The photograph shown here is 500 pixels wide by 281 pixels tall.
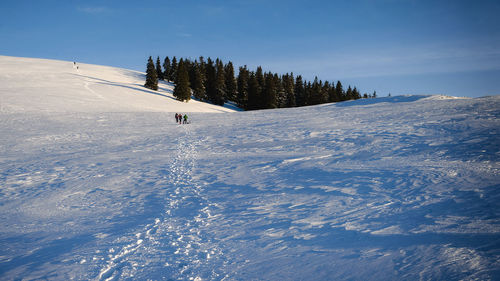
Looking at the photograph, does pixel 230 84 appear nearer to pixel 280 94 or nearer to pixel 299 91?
pixel 280 94

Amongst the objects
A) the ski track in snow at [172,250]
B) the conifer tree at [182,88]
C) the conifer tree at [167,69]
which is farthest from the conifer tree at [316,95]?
the ski track in snow at [172,250]

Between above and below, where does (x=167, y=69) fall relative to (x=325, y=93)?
above

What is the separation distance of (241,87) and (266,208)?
68.2m

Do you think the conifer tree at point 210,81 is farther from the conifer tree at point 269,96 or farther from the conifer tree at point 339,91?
the conifer tree at point 339,91


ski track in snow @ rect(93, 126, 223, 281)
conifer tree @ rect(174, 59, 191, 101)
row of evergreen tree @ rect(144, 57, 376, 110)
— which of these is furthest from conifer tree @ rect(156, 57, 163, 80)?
ski track in snow @ rect(93, 126, 223, 281)

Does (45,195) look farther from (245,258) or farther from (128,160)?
(245,258)

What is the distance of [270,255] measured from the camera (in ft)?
17.1

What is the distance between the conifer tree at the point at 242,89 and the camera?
72.1 meters

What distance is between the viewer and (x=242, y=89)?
7262 cm

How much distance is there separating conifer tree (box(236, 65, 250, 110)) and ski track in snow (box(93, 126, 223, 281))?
214ft

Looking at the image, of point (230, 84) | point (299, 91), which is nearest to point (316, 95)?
point (299, 91)

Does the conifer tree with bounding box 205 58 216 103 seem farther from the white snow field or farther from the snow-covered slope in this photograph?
the white snow field

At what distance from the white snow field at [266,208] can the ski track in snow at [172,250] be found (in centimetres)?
3

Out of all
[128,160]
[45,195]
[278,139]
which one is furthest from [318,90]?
[45,195]
